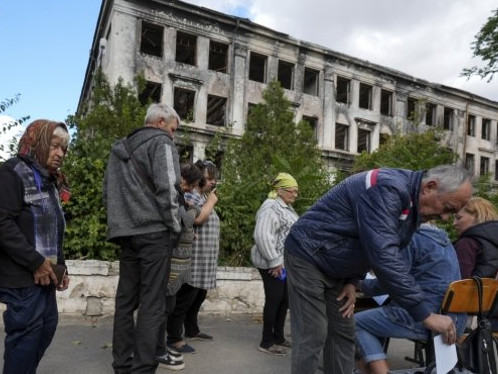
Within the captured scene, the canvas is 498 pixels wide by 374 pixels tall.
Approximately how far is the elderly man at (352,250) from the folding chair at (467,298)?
498 millimetres

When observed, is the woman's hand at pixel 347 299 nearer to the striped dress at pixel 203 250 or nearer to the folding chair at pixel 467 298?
the folding chair at pixel 467 298

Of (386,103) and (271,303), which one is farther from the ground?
(386,103)

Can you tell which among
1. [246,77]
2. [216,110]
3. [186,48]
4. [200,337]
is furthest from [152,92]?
[200,337]

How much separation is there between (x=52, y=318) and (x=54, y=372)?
119 centimetres

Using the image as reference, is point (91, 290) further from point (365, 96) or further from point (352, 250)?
point (365, 96)

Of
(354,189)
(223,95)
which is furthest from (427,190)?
(223,95)

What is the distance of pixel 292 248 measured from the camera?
322 centimetres

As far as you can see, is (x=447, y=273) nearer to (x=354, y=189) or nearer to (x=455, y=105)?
(x=354, y=189)

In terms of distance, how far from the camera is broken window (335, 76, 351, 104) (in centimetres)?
3669

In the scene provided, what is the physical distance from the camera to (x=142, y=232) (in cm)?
369

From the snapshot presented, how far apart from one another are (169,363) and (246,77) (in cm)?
2898

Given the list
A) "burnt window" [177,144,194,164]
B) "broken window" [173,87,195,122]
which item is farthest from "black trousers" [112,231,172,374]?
"broken window" [173,87,195,122]

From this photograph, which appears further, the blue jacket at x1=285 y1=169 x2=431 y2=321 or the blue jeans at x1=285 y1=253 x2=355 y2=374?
the blue jeans at x1=285 y1=253 x2=355 y2=374

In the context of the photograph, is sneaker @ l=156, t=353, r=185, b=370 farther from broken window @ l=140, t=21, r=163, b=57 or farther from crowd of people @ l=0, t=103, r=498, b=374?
broken window @ l=140, t=21, r=163, b=57
